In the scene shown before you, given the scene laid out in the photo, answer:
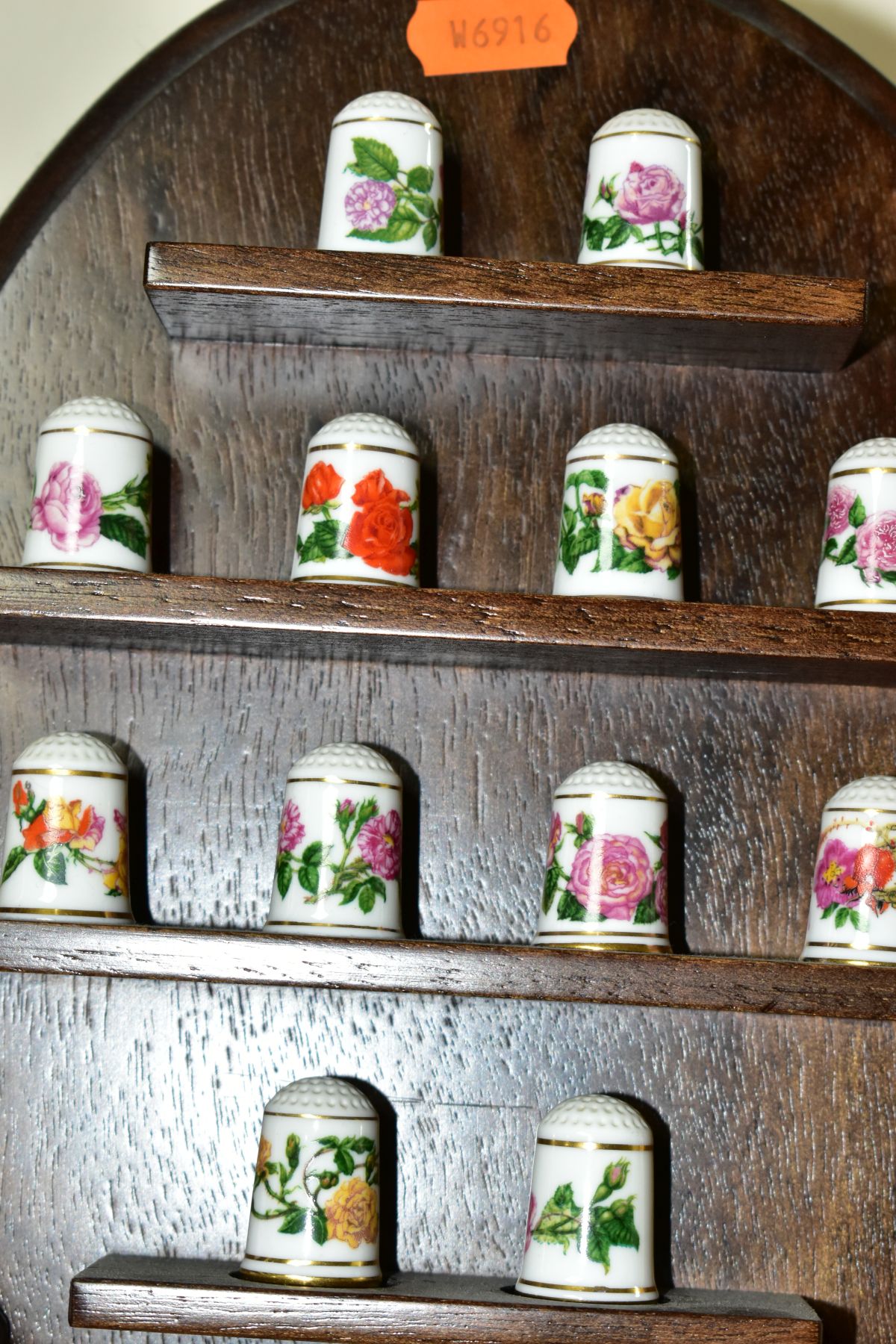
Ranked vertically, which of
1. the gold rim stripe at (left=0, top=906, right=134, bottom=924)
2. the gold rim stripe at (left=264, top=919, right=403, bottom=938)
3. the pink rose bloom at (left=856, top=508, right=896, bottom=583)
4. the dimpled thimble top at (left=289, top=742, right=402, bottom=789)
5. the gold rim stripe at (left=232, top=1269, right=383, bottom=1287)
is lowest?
the gold rim stripe at (left=232, top=1269, right=383, bottom=1287)

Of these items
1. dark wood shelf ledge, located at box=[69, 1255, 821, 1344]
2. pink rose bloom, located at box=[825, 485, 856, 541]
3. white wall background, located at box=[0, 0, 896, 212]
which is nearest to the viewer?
dark wood shelf ledge, located at box=[69, 1255, 821, 1344]

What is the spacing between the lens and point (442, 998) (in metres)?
0.90

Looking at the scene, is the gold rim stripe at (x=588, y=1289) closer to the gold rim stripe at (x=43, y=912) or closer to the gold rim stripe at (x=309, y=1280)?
the gold rim stripe at (x=309, y=1280)

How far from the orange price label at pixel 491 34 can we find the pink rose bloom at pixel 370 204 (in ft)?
0.41

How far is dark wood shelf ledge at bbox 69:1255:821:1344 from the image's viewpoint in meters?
0.78

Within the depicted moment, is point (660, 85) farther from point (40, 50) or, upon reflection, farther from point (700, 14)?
point (40, 50)

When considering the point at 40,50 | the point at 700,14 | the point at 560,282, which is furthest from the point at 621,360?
the point at 40,50

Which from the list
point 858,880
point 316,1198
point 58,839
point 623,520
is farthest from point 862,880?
point 58,839

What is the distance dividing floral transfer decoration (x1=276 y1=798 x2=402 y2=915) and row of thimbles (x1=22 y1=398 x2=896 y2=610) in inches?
5.2

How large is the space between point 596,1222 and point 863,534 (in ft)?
1.33

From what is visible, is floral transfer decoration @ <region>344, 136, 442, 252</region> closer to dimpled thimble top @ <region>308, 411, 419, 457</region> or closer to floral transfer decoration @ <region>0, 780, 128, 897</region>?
→ dimpled thimble top @ <region>308, 411, 419, 457</region>

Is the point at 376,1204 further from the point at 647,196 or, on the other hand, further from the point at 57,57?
the point at 57,57

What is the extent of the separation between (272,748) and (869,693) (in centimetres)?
36

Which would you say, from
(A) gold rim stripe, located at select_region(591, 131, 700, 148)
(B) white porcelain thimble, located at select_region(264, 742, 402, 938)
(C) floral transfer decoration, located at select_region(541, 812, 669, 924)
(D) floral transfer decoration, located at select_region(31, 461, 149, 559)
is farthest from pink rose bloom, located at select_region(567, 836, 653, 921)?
(A) gold rim stripe, located at select_region(591, 131, 700, 148)
